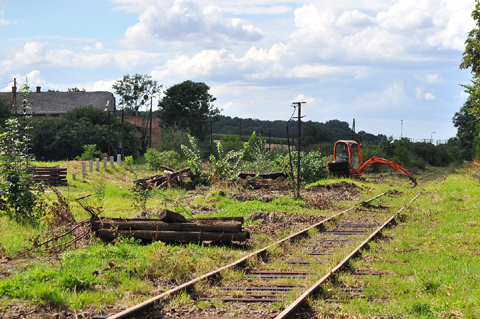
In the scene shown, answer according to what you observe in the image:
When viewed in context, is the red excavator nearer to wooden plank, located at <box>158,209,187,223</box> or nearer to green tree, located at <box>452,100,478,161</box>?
wooden plank, located at <box>158,209,187,223</box>

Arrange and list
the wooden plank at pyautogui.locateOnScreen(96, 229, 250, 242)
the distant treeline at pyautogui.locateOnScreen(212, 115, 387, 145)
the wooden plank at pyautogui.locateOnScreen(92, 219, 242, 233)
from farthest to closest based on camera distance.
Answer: the distant treeline at pyautogui.locateOnScreen(212, 115, 387, 145) → the wooden plank at pyautogui.locateOnScreen(92, 219, 242, 233) → the wooden plank at pyautogui.locateOnScreen(96, 229, 250, 242)

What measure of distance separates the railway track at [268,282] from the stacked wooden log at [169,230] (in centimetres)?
103

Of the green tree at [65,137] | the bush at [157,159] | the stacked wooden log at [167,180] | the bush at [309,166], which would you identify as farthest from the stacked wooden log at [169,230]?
the green tree at [65,137]

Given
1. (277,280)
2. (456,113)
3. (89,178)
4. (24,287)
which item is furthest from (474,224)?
(456,113)

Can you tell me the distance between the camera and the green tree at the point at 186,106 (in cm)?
7944

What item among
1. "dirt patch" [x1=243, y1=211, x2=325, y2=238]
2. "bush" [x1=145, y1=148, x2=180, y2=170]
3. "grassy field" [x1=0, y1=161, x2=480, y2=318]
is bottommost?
"dirt patch" [x1=243, y1=211, x2=325, y2=238]

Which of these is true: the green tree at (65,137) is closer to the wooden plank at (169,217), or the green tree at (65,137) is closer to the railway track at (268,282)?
the wooden plank at (169,217)

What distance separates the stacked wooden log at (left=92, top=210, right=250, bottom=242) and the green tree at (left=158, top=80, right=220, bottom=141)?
Result: 6768 cm

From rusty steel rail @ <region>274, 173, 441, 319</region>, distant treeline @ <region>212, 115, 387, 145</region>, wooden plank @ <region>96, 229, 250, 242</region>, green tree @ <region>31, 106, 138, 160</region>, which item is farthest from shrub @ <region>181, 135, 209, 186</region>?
distant treeline @ <region>212, 115, 387, 145</region>

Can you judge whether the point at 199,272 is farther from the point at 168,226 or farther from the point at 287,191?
the point at 287,191

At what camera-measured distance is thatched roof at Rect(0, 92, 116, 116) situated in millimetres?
75938

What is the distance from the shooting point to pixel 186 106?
8050 centimetres

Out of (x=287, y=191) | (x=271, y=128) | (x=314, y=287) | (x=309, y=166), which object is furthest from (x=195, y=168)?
(x=271, y=128)

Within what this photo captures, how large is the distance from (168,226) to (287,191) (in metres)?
15.1
